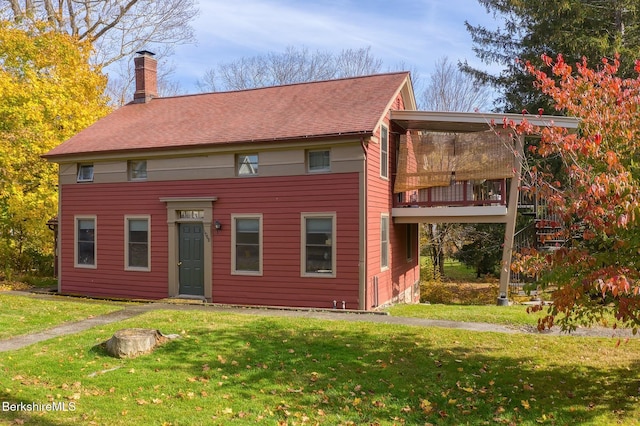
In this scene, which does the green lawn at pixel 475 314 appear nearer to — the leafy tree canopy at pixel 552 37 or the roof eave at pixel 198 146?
the roof eave at pixel 198 146

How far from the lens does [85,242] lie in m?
16.5

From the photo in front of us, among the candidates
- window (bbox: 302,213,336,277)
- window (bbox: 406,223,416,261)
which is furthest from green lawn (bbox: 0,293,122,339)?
window (bbox: 406,223,416,261)

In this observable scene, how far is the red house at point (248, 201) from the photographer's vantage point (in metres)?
13.2

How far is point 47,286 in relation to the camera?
1847 cm

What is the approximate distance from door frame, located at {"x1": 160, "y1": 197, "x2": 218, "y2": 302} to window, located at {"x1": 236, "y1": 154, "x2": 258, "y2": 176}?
3.52 ft

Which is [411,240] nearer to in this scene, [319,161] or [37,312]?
[319,161]

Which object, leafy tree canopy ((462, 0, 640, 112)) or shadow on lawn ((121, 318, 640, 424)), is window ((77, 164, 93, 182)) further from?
leafy tree canopy ((462, 0, 640, 112))

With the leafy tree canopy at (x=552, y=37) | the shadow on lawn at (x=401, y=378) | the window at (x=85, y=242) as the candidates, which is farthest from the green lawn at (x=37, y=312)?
the leafy tree canopy at (x=552, y=37)

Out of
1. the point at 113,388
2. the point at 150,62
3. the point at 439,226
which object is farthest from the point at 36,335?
→ the point at 439,226

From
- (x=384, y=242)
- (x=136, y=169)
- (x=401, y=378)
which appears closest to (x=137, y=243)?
(x=136, y=169)

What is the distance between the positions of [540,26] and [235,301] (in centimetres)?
1874

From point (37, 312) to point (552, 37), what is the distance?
21651 mm

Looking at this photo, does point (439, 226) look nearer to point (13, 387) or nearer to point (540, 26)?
point (540, 26)

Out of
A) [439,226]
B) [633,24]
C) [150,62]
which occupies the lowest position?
[439,226]
